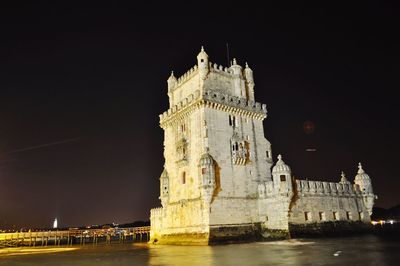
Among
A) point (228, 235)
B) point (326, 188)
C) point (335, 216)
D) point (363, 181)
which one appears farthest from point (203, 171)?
point (363, 181)

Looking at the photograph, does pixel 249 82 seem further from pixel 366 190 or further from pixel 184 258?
pixel 184 258

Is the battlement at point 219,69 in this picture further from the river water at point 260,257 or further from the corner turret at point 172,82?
the river water at point 260,257

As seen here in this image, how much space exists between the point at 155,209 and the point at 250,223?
14.5 meters

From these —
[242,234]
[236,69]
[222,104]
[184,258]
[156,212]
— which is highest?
[236,69]

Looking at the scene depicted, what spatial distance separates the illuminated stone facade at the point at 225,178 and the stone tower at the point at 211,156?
0.34ft

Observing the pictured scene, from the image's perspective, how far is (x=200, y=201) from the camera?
38.0 m

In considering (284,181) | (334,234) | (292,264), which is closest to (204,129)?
(284,181)

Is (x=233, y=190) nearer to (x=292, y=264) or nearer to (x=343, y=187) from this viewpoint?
(x=343, y=187)

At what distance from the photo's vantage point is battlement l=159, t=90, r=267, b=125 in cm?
4097

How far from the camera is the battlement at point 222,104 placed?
41.0 metres

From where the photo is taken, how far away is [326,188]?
147ft

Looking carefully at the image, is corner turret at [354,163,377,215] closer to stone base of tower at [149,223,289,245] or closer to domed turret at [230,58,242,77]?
stone base of tower at [149,223,289,245]

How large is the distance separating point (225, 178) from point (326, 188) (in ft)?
49.4

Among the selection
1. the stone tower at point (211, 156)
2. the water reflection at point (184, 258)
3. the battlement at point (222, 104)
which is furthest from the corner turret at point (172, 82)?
the water reflection at point (184, 258)
